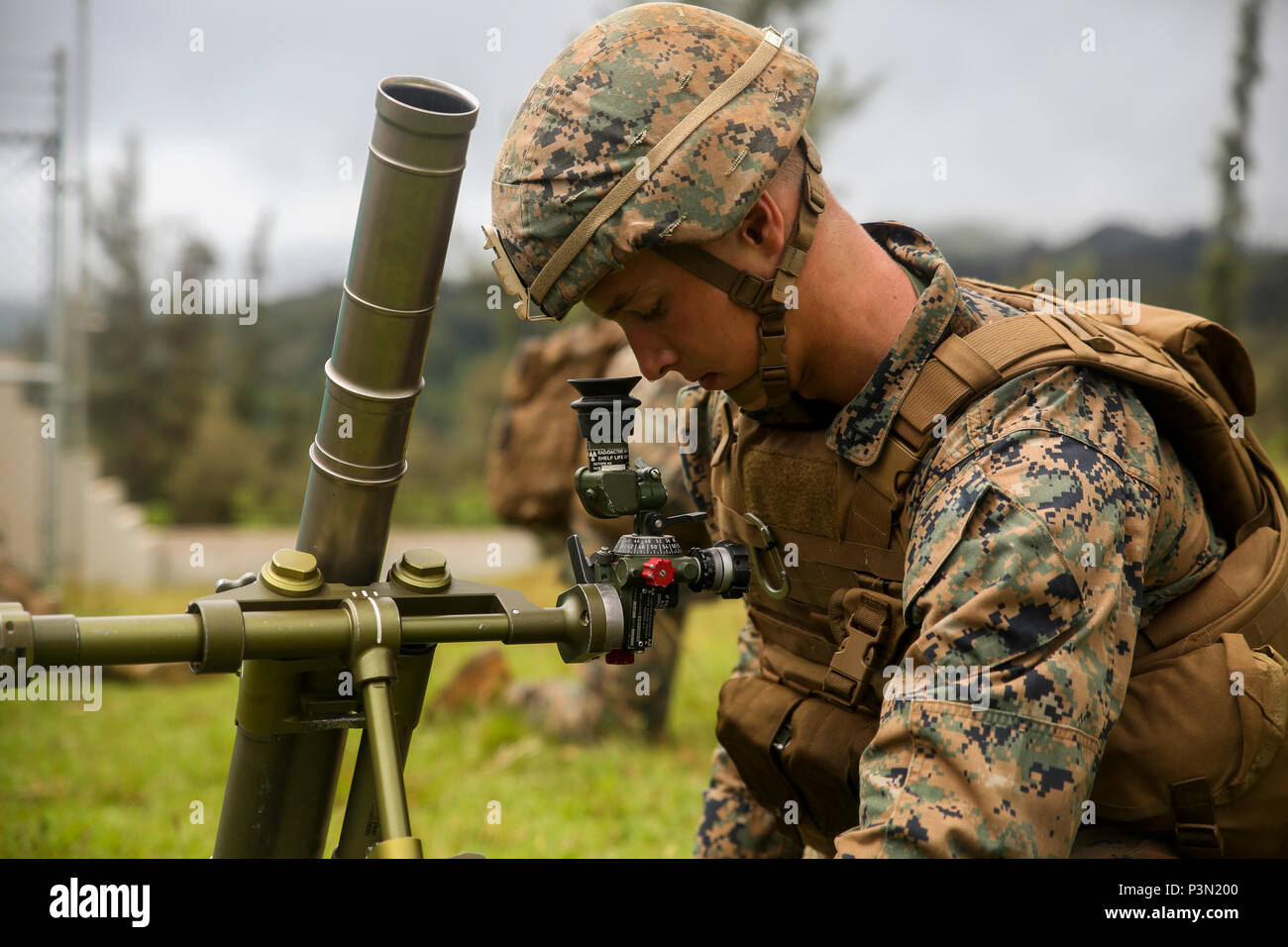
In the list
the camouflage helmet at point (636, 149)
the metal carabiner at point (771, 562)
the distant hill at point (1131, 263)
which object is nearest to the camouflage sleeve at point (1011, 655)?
the metal carabiner at point (771, 562)

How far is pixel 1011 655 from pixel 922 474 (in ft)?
1.53

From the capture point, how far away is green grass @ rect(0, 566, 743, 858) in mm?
5430

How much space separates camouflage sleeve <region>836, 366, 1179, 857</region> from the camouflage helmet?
2.12 ft

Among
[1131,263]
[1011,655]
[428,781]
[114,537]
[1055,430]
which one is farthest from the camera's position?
[1131,263]

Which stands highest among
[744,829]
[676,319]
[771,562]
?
[676,319]

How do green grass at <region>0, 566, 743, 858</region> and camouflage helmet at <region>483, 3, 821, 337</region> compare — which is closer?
camouflage helmet at <region>483, 3, 821, 337</region>

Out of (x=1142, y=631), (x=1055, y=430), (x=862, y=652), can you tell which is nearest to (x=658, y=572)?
(x=862, y=652)

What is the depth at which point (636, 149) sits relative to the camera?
7.70 ft

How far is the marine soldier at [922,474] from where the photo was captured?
6.71 feet

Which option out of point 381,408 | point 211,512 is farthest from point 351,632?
point 211,512

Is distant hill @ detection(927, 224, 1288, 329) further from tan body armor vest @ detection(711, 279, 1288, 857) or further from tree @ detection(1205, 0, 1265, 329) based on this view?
tan body armor vest @ detection(711, 279, 1288, 857)

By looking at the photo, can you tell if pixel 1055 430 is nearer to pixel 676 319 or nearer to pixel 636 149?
pixel 676 319

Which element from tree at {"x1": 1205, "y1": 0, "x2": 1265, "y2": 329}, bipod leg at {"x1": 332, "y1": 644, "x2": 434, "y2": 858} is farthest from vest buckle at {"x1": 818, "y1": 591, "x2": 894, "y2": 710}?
tree at {"x1": 1205, "y1": 0, "x2": 1265, "y2": 329}
